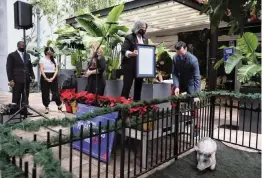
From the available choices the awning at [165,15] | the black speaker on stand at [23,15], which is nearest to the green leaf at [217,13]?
the black speaker on stand at [23,15]

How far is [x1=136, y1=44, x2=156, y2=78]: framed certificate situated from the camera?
4.36 meters

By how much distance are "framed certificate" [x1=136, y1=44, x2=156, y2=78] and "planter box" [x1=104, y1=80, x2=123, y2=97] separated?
1651mm

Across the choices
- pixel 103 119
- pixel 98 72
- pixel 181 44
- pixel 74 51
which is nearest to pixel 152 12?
pixel 74 51

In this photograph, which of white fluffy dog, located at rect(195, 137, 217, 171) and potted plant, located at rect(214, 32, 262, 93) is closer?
white fluffy dog, located at rect(195, 137, 217, 171)

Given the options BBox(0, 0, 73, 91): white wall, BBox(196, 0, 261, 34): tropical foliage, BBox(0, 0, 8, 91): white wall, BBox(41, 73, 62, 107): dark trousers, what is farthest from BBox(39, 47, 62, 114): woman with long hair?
BBox(0, 0, 8, 91): white wall

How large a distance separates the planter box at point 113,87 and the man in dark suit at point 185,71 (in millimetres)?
1309

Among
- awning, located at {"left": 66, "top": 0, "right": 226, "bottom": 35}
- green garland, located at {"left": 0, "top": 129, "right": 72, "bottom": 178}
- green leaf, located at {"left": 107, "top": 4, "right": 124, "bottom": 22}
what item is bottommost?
green garland, located at {"left": 0, "top": 129, "right": 72, "bottom": 178}

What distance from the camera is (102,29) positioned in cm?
634

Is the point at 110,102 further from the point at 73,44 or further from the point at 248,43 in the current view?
the point at 73,44

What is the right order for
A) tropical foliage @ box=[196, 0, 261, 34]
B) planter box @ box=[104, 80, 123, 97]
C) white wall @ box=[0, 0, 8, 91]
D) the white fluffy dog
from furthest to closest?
white wall @ box=[0, 0, 8, 91] < planter box @ box=[104, 80, 123, 97] < the white fluffy dog < tropical foliage @ box=[196, 0, 261, 34]

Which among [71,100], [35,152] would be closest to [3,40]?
[71,100]

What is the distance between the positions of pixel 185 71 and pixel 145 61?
54.8 inches

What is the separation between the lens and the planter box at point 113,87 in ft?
20.1

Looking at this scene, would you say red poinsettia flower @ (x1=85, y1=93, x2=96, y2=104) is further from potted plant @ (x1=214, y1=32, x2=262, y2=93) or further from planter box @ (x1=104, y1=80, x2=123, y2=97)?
potted plant @ (x1=214, y1=32, x2=262, y2=93)
